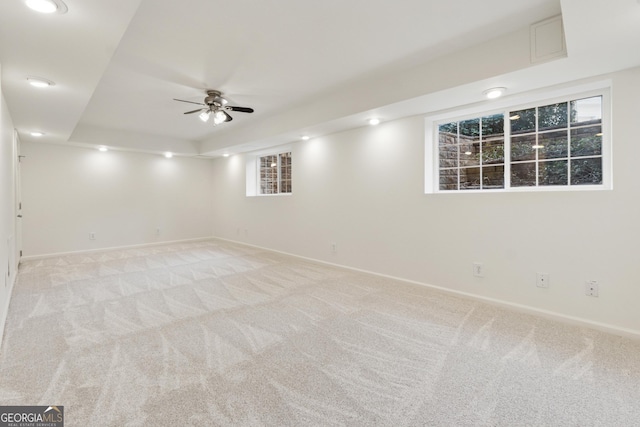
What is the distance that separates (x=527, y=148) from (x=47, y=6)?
3.96 meters

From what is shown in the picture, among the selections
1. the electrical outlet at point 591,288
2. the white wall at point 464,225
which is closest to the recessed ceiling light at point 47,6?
the white wall at point 464,225

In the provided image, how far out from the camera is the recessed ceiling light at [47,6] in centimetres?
156

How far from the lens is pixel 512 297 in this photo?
10.1 feet

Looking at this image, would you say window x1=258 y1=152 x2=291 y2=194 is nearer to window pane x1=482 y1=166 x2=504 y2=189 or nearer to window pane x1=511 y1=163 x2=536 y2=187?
window pane x1=482 y1=166 x2=504 y2=189

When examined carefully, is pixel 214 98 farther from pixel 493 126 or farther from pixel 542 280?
pixel 542 280

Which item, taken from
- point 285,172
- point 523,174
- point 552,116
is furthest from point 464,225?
point 285,172

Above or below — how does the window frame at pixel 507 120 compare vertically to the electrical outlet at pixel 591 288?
above

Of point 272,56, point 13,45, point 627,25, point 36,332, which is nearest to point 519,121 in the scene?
point 627,25

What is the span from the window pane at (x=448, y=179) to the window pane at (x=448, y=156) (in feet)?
0.21

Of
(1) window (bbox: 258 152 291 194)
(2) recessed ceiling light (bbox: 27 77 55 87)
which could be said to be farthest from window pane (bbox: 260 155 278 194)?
(2) recessed ceiling light (bbox: 27 77 55 87)

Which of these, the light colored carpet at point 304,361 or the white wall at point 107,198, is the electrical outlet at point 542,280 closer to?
the light colored carpet at point 304,361

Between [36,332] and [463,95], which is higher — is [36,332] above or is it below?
below

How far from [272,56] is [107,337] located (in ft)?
9.49

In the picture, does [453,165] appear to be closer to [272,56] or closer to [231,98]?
[272,56]
